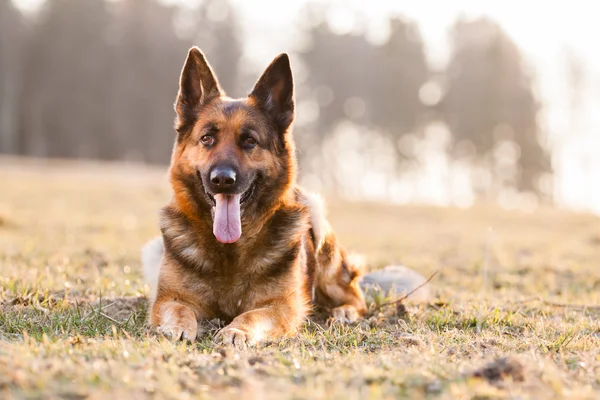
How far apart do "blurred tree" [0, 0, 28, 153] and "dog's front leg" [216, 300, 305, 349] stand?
40427 millimetres

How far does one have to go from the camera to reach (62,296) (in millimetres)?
5629

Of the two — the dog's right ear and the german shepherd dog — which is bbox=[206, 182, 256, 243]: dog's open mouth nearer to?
the german shepherd dog

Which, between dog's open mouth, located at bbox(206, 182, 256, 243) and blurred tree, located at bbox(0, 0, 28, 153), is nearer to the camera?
dog's open mouth, located at bbox(206, 182, 256, 243)

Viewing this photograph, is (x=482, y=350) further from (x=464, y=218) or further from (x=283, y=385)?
(x=464, y=218)

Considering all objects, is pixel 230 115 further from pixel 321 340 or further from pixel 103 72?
pixel 103 72

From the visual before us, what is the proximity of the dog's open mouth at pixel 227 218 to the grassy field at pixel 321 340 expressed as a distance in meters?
→ 0.80

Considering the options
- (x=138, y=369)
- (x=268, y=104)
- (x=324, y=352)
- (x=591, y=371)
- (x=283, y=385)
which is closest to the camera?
(x=283, y=385)

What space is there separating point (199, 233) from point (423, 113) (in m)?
37.1

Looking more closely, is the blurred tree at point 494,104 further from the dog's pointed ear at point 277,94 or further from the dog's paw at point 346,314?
the dog's pointed ear at point 277,94

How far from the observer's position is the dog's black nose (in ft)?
15.0

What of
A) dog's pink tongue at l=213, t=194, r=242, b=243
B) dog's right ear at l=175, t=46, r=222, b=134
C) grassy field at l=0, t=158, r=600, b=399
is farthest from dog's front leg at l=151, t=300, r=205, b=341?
dog's right ear at l=175, t=46, r=222, b=134

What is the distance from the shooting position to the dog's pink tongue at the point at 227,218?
482cm

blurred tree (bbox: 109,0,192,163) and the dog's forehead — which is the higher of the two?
blurred tree (bbox: 109,0,192,163)

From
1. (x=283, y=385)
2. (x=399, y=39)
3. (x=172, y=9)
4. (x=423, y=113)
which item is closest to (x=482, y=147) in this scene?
(x=423, y=113)
